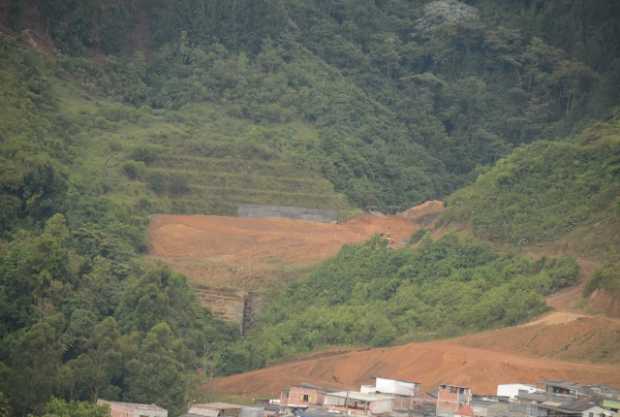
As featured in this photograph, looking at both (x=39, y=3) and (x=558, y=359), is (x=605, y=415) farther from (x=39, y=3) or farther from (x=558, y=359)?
(x=39, y=3)

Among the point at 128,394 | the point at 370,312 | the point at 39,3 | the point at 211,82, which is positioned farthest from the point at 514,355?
the point at 39,3

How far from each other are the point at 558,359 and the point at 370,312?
32.3ft

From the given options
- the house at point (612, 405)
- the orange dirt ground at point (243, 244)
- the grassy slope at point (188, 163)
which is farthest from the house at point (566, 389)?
the grassy slope at point (188, 163)

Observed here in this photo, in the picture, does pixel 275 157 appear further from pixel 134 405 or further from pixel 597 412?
pixel 597 412

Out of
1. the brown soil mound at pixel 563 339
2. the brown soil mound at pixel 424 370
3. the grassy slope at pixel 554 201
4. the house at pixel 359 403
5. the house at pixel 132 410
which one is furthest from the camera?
the grassy slope at pixel 554 201

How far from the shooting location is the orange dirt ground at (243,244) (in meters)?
74.9

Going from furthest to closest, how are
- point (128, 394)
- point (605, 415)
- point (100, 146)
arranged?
point (100, 146) < point (128, 394) < point (605, 415)

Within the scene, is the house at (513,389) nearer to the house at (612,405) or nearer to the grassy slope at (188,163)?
the house at (612,405)

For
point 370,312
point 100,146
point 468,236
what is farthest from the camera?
point 100,146

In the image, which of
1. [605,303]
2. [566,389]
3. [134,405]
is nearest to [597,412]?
[566,389]

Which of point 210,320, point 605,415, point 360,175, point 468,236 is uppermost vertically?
point 360,175

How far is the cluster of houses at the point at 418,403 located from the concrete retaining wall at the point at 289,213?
2524 cm

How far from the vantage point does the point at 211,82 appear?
92.2 meters

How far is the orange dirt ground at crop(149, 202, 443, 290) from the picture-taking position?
74875mm
